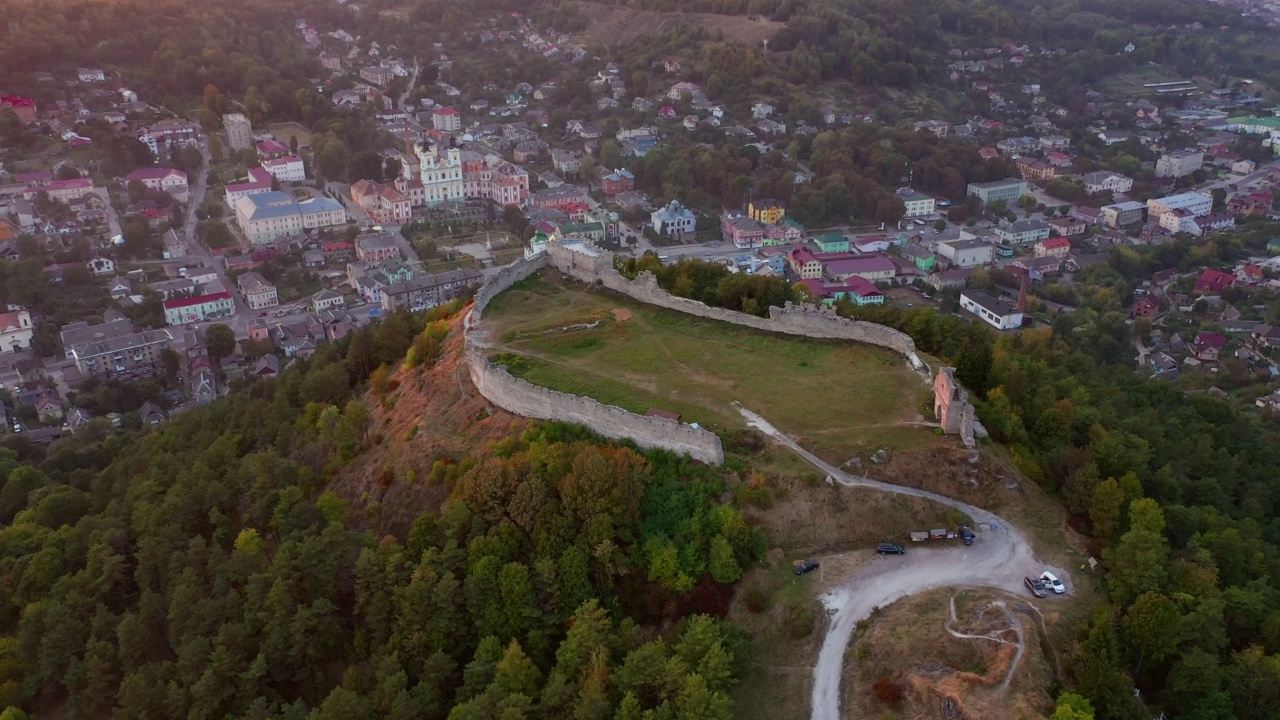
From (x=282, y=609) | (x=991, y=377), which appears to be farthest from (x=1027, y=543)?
(x=282, y=609)

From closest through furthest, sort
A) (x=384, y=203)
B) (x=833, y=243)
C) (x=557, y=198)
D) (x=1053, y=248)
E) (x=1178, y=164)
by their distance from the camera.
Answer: (x=833, y=243) < (x=1053, y=248) < (x=384, y=203) < (x=557, y=198) < (x=1178, y=164)

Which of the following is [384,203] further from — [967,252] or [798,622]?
[798,622]

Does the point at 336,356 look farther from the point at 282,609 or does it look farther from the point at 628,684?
the point at 628,684

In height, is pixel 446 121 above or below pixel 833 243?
above

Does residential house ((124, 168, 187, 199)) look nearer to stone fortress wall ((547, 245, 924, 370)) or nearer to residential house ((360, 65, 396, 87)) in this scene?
residential house ((360, 65, 396, 87))

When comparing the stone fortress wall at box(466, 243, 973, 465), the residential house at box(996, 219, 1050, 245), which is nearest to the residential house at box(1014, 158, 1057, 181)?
the residential house at box(996, 219, 1050, 245)

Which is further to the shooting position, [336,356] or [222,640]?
[336,356]

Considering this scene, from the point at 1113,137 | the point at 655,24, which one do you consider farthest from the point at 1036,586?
the point at 655,24
